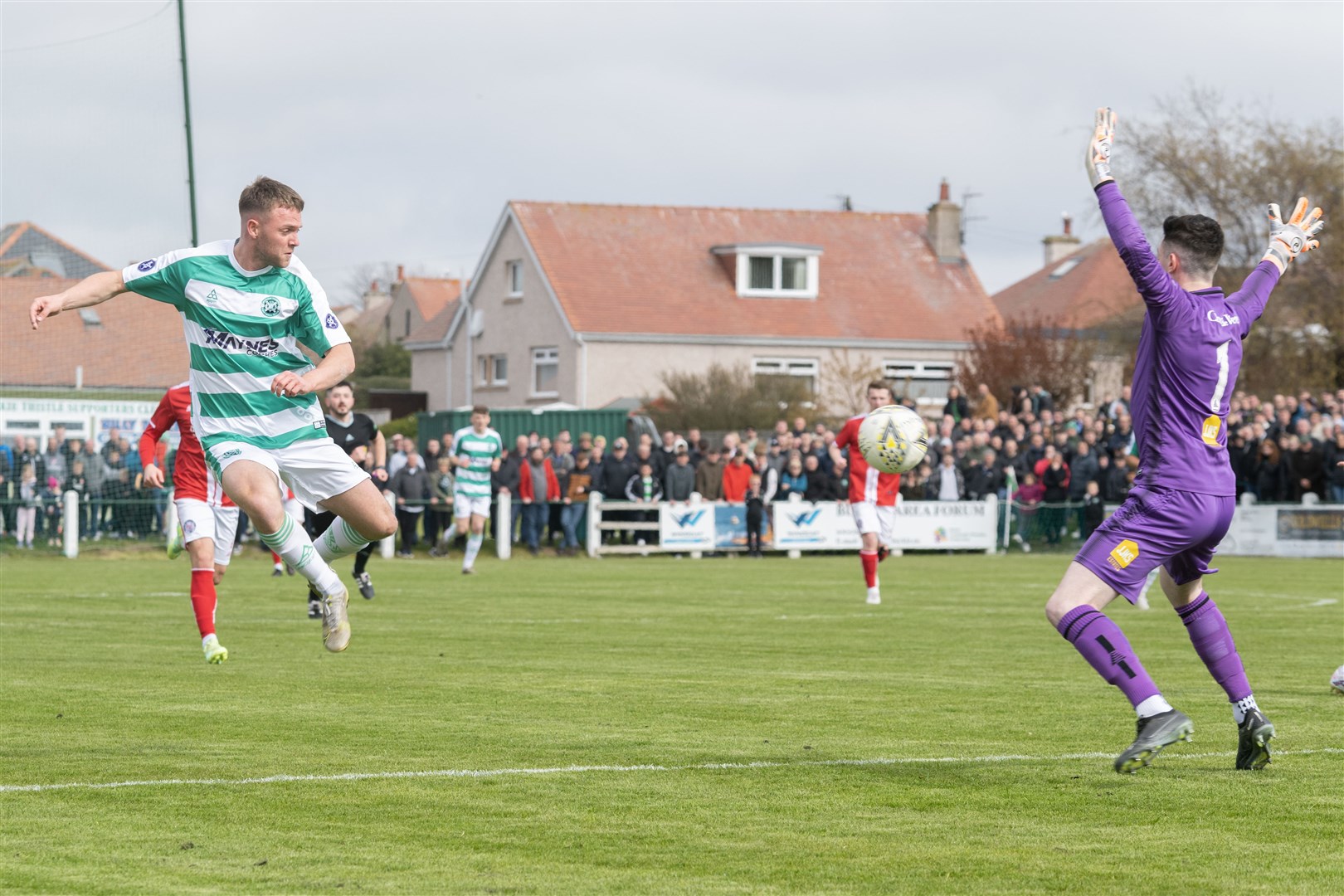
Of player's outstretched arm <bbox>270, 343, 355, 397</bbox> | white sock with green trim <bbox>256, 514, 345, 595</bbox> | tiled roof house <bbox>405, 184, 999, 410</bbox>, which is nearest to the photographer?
player's outstretched arm <bbox>270, 343, 355, 397</bbox>

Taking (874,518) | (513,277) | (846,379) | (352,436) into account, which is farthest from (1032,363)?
(352,436)

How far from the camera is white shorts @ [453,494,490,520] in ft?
80.7

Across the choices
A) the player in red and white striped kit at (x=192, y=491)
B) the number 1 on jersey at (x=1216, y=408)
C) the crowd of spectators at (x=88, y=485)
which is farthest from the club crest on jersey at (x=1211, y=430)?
the crowd of spectators at (x=88, y=485)

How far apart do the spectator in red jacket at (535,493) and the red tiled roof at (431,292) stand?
63.5 meters

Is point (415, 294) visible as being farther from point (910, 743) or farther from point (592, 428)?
point (910, 743)

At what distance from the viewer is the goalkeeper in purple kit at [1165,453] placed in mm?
7125

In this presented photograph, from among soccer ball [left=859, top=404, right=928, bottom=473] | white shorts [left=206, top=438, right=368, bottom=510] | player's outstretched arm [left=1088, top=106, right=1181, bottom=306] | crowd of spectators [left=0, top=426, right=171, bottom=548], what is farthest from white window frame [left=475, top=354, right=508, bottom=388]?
player's outstretched arm [left=1088, top=106, right=1181, bottom=306]

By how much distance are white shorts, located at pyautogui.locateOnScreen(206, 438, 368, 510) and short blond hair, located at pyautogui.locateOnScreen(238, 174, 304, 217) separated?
118 cm

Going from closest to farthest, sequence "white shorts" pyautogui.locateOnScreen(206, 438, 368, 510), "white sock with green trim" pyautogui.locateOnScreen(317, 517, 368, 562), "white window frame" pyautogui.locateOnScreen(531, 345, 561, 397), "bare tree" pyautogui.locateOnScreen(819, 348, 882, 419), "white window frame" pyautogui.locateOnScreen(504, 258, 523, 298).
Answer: "white shorts" pyautogui.locateOnScreen(206, 438, 368, 510) < "white sock with green trim" pyautogui.locateOnScreen(317, 517, 368, 562) < "bare tree" pyautogui.locateOnScreen(819, 348, 882, 419) < "white window frame" pyautogui.locateOnScreen(531, 345, 561, 397) < "white window frame" pyautogui.locateOnScreen(504, 258, 523, 298)

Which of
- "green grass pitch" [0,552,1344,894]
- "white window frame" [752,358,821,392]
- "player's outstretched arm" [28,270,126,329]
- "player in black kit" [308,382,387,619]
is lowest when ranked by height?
"green grass pitch" [0,552,1344,894]

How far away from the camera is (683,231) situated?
186ft

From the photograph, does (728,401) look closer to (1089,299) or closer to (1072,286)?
(1089,299)

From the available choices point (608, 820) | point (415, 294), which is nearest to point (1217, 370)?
point (608, 820)

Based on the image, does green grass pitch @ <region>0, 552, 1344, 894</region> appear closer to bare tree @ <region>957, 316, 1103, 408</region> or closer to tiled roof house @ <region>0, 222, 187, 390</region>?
tiled roof house @ <region>0, 222, 187, 390</region>
